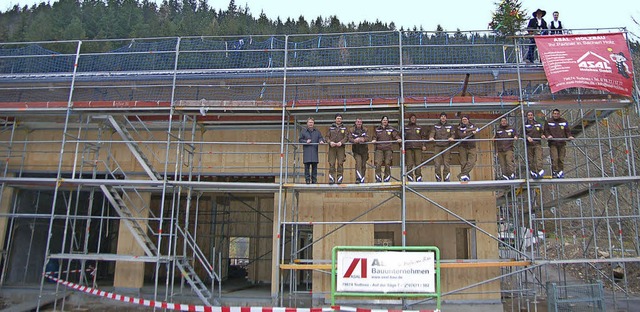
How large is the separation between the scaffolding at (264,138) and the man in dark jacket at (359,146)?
48cm

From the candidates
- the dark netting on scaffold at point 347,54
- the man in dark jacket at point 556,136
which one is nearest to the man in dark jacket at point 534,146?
the man in dark jacket at point 556,136

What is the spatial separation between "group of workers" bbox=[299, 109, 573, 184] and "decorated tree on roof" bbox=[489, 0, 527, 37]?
13.7 metres

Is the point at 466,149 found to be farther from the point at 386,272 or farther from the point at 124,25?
the point at 124,25

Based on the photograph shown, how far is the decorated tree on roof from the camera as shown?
2458 centimetres

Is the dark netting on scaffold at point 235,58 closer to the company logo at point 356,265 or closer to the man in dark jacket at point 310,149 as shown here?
the man in dark jacket at point 310,149

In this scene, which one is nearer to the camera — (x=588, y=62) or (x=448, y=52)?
(x=588, y=62)

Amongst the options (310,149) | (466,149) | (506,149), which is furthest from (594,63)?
(310,149)

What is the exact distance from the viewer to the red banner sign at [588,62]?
406 inches

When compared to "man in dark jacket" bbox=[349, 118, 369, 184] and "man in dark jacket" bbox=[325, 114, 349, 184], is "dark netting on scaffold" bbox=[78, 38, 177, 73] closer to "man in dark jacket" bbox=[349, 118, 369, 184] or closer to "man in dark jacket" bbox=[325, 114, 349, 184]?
"man in dark jacket" bbox=[325, 114, 349, 184]

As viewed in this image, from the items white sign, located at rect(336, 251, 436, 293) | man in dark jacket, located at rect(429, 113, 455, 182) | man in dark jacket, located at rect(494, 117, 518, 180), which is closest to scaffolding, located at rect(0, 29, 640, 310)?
man in dark jacket, located at rect(429, 113, 455, 182)

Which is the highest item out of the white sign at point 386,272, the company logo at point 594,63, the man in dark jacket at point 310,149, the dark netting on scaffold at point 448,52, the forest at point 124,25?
the forest at point 124,25

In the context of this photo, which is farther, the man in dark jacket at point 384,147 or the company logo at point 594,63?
the man in dark jacket at point 384,147

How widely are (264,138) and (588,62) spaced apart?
8517 millimetres

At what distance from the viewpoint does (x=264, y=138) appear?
1362cm
